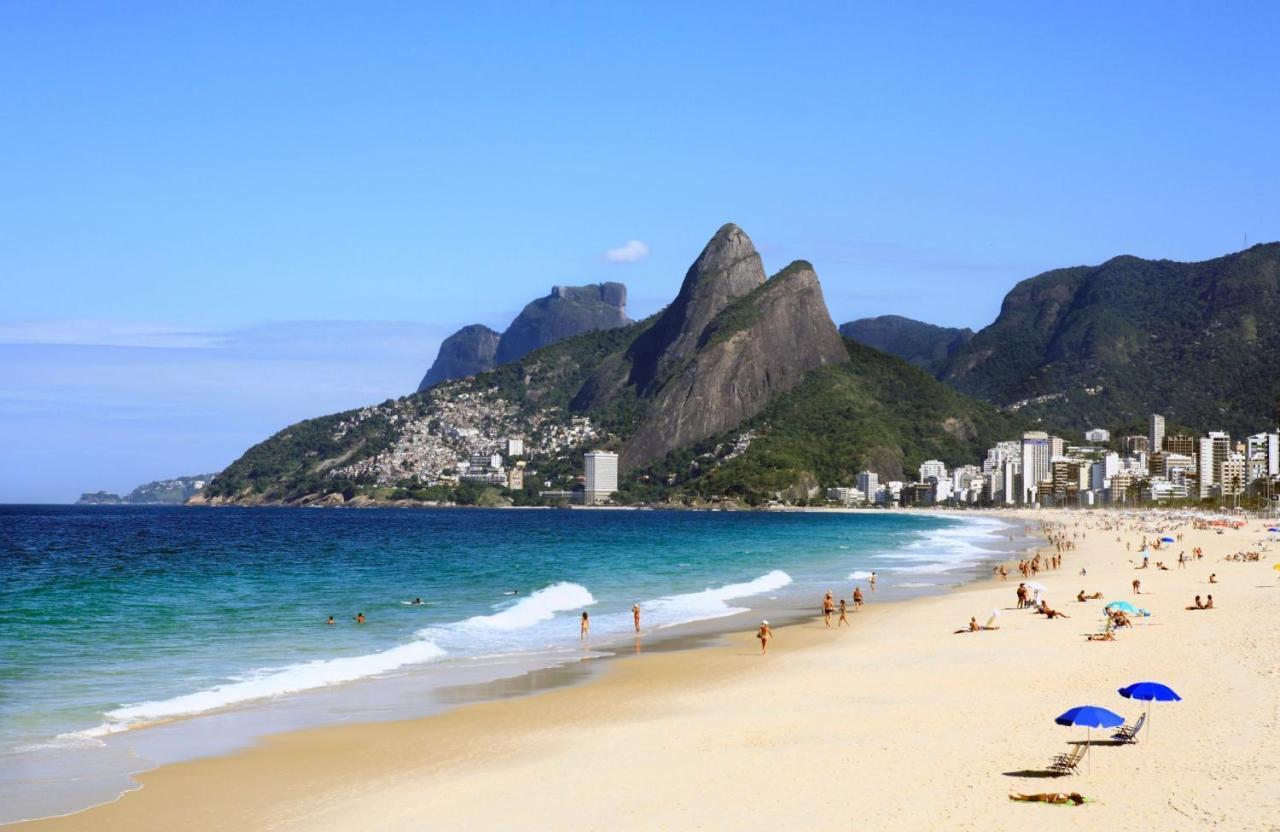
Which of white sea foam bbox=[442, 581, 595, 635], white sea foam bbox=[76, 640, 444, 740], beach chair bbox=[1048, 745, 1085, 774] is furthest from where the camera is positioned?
white sea foam bbox=[442, 581, 595, 635]

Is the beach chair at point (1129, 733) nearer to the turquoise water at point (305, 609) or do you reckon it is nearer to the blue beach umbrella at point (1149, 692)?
the blue beach umbrella at point (1149, 692)

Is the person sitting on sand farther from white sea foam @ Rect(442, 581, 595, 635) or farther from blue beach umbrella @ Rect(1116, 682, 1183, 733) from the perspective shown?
white sea foam @ Rect(442, 581, 595, 635)

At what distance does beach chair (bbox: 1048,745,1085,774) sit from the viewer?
49.4ft

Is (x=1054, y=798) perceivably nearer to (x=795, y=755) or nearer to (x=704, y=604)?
→ (x=795, y=755)

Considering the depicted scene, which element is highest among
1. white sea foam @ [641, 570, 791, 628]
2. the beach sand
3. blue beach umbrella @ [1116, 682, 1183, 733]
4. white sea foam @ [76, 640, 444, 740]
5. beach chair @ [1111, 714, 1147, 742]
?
blue beach umbrella @ [1116, 682, 1183, 733]

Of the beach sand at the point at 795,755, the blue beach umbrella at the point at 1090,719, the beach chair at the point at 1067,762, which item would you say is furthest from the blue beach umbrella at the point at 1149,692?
the beach chair at the point at 1067,762

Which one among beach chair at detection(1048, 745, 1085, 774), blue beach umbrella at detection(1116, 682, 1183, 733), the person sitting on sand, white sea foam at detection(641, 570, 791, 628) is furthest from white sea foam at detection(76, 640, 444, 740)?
blue beach umbrella at detection(1116, 682, 1183, 733)

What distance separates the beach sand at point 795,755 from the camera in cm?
1385

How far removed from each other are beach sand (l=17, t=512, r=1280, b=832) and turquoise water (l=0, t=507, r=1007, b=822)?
2672mm

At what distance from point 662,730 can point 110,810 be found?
8428 mm

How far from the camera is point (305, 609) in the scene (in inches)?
1567

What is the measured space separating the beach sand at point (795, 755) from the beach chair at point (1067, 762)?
25cm

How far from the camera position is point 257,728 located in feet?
65.2

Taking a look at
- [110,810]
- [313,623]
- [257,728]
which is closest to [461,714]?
[257,728]
